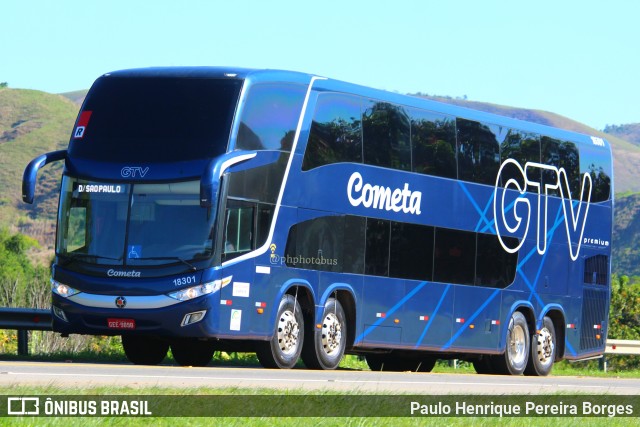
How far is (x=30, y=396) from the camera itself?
11.9 meters

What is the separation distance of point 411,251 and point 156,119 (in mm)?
5262

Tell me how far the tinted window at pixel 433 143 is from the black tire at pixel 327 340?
306cm

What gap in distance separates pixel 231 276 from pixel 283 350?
5.64 ft

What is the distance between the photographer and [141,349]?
73.7 feet

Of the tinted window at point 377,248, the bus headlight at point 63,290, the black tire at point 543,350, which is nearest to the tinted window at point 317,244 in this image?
the tinted window at point 377,248

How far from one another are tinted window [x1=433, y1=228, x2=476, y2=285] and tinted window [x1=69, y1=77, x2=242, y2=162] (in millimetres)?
5543

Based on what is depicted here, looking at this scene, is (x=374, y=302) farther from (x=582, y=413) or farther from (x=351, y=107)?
(x=582, y=413)

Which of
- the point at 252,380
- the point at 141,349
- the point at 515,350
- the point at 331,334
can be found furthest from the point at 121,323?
the point at 515,350

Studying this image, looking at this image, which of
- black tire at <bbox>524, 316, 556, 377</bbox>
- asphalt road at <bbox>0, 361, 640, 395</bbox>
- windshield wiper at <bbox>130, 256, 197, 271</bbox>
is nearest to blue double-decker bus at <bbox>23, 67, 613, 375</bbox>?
windshield wiper at <bbox>130, 256, 197, 271</bbox>

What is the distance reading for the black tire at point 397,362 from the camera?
89.7 feet

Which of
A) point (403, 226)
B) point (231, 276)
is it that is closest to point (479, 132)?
point (403, 226)

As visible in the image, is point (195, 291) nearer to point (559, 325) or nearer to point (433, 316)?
point (433, 316)

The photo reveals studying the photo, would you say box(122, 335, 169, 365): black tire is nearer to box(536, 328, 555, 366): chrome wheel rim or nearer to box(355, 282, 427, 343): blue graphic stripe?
box(355, 282, 427, 343): blue graphic stripe

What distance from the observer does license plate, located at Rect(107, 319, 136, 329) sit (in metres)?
19.9
